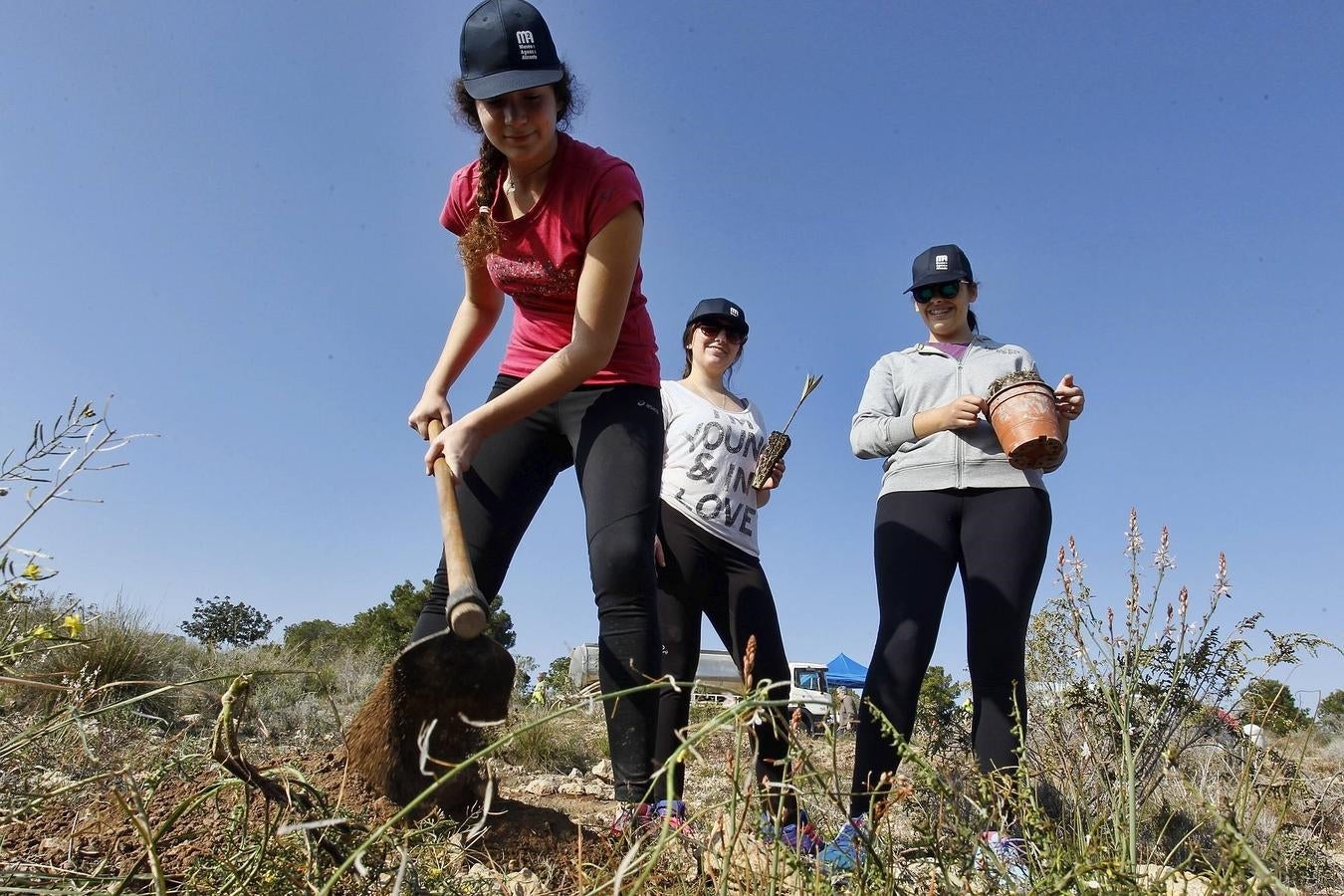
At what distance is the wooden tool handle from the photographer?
7.04 feet

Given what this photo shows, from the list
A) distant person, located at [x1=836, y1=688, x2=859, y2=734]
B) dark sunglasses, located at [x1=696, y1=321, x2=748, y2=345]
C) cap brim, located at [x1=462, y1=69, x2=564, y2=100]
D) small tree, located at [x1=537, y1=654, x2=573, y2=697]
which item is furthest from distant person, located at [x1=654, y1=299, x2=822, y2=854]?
small tree, located at [x1=537, y1=654, x2=573, y2=697]

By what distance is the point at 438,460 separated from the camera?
2605 millimetres

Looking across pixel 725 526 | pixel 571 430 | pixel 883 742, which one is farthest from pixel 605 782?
pixel 571 430

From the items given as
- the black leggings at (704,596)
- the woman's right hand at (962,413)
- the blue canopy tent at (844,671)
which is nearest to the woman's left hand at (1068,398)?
the woman's right hand at (962,413)

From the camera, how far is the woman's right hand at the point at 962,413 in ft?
10.3

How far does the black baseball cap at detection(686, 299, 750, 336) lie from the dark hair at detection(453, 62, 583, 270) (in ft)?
4.97

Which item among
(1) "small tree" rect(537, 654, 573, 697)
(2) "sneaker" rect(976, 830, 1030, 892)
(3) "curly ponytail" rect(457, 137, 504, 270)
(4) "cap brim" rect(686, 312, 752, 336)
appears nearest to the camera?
(2) "sneaker" rect(976, 830, 1030, 892)

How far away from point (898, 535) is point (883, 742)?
71 centimetres

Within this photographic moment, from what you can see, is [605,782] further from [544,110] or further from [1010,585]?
[544,110]

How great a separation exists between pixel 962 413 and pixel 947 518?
0.36 metres

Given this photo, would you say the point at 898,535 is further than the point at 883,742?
Yes

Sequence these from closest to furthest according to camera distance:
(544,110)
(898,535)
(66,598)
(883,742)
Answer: (544,110)
(883,742)
(898,535)
(66,598)

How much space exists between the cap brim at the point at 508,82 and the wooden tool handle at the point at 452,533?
1.00 meters

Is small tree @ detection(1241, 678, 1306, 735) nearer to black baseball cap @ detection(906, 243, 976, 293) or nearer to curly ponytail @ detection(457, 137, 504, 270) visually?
black baseball cap @ detection(906, 243, 976, 293)
